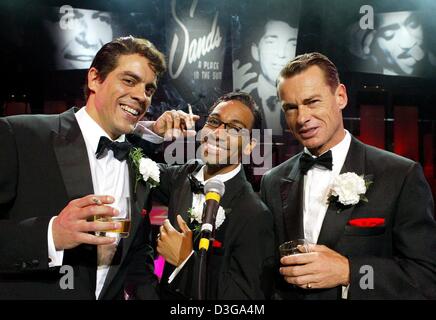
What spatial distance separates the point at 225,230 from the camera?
2326mm

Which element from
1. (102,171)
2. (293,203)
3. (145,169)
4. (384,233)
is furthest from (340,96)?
(102,171)

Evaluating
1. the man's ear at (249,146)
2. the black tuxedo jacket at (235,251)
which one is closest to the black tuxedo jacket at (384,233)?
the black tuxedo jacket at (235,251)

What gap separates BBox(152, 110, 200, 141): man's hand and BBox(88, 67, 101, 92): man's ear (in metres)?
0.52

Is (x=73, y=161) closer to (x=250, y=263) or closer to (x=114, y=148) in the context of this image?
(x=114, y=148)

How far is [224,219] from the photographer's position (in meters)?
2.30

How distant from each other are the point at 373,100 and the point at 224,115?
25.1 ft

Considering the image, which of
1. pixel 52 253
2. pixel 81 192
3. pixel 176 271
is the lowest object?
pixel 176 271

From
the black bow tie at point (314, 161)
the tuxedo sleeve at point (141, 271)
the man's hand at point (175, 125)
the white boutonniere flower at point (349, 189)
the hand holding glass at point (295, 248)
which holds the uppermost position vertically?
the man's hand at point (175, 125)

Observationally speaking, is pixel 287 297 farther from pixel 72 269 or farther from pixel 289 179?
pixel 72 269

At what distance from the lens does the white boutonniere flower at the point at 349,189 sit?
2.09 m

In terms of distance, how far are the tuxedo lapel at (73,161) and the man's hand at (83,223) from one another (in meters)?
0.33

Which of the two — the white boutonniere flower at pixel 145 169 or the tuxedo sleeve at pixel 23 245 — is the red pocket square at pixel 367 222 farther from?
the tuxedo sleeve at pixel 23 245

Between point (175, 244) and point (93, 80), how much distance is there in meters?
1.14

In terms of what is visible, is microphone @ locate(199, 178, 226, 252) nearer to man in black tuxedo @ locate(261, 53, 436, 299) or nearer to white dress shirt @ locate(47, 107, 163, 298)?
man in black tuxedo @ locate(261, 53, 436, 299)
